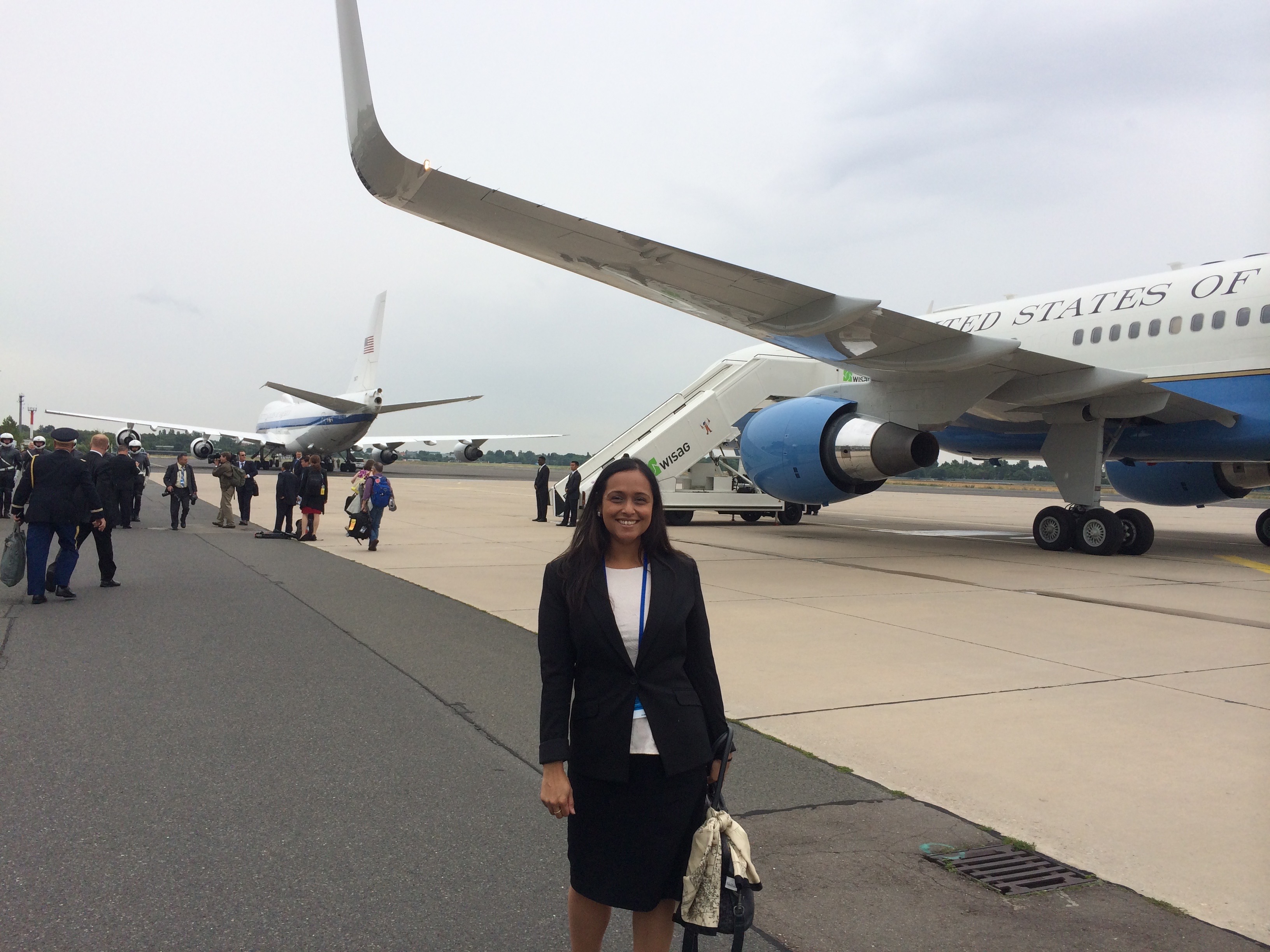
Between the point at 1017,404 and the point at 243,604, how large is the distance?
10216 millimetres

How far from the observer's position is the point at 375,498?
45.7 ft

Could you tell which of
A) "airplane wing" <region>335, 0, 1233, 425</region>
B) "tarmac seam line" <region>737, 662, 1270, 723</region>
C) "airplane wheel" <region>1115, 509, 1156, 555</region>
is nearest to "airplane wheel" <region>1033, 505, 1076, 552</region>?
"airplane wheel" <region>1115, 509, 1156, 555</region>

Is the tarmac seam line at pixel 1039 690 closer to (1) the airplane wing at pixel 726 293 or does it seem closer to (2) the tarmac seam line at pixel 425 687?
(2) the tarmac seam line at pixel 425 687

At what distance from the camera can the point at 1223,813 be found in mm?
3785

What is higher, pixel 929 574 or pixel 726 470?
pixel 726 470

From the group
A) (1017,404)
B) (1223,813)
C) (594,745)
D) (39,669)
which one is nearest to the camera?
(594,745)

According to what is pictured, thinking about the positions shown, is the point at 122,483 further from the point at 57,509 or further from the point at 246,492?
the point at 57,509

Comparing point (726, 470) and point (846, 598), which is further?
point (726, 470)

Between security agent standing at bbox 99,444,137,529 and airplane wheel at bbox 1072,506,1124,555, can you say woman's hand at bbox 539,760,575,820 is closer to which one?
airplane wheel at bbox 1072,506,1124,555

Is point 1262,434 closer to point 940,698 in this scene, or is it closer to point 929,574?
point 929,574

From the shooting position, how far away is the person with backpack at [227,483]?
16.7 meters

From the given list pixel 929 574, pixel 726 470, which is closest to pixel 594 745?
pixel 929 574

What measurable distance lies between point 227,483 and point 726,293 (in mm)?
11179

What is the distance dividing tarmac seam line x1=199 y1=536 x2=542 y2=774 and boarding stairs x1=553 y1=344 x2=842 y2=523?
8543 mm
